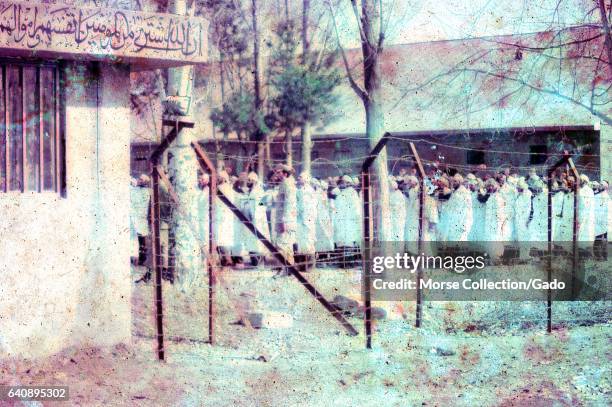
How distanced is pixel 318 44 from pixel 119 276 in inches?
482

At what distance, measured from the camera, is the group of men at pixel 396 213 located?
38.7ft

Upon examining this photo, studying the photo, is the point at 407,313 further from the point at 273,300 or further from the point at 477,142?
the point at 477,142

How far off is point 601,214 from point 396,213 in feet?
10.4

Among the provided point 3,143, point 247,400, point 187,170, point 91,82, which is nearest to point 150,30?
point 91,82

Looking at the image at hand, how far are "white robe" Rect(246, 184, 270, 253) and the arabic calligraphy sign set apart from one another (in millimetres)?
6000

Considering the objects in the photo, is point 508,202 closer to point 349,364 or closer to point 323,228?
point 323,228

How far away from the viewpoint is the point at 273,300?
9.18 meters

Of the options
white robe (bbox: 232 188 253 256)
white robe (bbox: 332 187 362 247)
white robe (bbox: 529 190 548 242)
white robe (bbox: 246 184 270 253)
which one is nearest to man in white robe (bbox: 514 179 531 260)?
white robe (bbox: 529 190 548 242)

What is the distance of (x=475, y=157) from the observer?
19000 millimetres

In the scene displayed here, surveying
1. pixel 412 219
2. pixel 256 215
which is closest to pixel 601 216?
pixel 412 219

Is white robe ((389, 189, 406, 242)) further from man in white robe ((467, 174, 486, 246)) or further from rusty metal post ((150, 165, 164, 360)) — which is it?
rusty metal post ((150, 165, 164, 360))

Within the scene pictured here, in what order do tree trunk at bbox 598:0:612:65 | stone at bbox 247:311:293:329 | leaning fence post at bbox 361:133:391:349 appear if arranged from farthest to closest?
1. tree trunk at bbox 598:0:612:65
2. stone at bbox 247:311:293:329
3. leaning fence post at bbox 361:133:391:349

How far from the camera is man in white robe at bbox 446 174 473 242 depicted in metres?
12.0

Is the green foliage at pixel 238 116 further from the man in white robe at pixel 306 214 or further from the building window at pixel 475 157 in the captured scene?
the man in white robe at pixel 306 214
